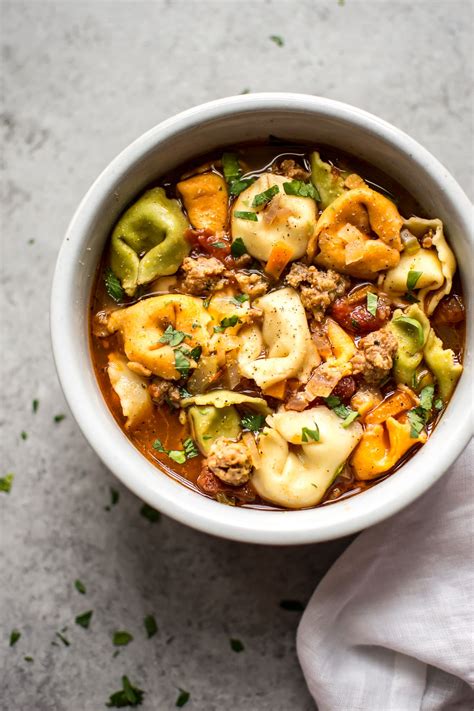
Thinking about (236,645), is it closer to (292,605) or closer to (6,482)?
(292,605)

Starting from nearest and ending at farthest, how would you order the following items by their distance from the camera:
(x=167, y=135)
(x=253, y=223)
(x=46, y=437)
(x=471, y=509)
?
(x=167, y=135), (x=253, y=223), (x=471, y=509), (x=46, y=437)

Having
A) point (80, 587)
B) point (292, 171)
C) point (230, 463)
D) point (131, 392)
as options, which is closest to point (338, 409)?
point (230, 463)

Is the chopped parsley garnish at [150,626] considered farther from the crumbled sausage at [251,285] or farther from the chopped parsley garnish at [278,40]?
the chopped parsley garnish at [278,40]

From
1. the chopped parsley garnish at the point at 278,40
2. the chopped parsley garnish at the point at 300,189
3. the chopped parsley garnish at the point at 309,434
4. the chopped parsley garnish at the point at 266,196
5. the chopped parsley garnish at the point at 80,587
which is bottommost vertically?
the chopped parsley garnish at the point at 80,587

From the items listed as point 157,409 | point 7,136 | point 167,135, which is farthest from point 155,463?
point 7,136

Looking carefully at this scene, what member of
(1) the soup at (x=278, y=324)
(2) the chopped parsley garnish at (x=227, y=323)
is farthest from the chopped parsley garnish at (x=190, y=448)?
(2) the chopped parsley garnish at (x=227, y=323)

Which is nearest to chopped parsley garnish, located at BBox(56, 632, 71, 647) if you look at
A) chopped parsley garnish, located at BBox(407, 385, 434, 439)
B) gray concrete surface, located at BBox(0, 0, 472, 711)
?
gray concrete surface, located at BBox(0, 0, 472, 711)

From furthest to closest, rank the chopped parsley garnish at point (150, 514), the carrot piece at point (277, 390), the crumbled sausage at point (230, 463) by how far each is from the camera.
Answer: the chopped parsley garnish at point (150, 514) → the carrot piece at point (277, 390) → the crumbled sausage at point (230, 463)

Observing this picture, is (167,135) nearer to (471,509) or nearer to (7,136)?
(7,136)
